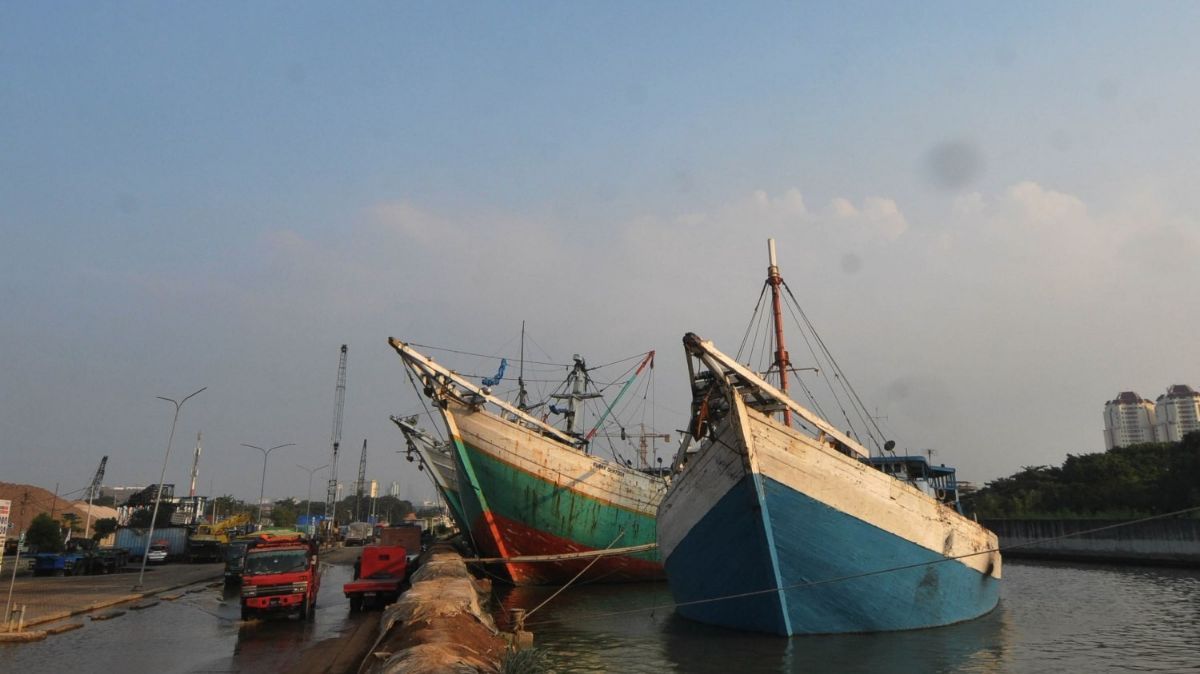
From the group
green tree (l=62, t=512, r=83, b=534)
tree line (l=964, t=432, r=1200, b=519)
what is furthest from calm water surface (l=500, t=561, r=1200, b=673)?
green tree (l=62, t=512, r=83, b=534)

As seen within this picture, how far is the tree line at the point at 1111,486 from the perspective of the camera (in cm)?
5244

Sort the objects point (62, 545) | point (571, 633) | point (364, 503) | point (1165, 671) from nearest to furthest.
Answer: point (1165, 671) < point (571, 633) < point (62, 545) < point (364, 503)

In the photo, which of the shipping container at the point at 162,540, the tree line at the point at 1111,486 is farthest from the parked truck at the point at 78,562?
the tree line at the point at 1111,486

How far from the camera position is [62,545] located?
6103 cm

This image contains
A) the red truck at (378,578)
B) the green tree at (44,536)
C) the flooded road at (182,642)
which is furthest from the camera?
the green tree at (44,536)

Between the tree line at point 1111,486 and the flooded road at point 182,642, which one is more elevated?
the tree line at point 1111,486

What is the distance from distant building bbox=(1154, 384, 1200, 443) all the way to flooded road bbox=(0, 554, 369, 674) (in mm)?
214057

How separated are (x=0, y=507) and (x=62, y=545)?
55.2 metres

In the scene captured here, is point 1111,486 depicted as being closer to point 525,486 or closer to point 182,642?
point 525,486

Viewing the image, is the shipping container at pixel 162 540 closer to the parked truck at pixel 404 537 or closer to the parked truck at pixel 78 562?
the parked truck at pixel 78 562

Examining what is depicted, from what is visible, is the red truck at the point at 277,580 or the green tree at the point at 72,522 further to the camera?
the green tree at the point at 72,522

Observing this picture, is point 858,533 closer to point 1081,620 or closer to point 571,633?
point 571,633

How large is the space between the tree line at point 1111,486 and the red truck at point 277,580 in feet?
173

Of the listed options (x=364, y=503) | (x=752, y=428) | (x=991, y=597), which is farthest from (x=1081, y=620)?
(x=364, y=503)
